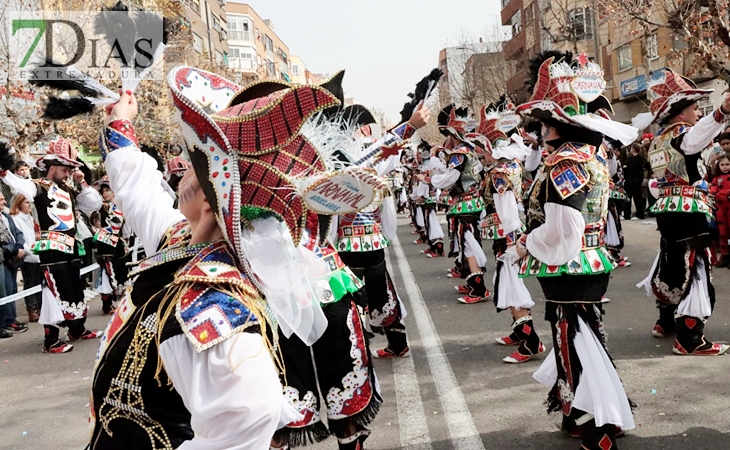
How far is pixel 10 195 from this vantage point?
14.4 meters

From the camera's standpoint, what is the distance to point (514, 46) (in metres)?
40.5

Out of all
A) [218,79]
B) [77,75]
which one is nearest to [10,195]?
[77,75]

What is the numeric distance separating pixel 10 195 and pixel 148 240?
13959mm

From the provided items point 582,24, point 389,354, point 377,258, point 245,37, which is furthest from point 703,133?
point 245,37

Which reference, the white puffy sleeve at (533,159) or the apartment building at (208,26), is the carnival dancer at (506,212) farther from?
the apartment building at (208,26)

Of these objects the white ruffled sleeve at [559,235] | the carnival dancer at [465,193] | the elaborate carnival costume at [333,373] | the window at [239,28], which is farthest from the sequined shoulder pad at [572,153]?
the window at [239,28]

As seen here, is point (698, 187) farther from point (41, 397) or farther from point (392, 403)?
point (41, 397)

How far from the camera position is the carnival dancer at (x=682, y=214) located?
5.41 meters

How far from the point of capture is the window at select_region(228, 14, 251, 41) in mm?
63375

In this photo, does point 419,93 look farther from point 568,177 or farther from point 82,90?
point 82,90

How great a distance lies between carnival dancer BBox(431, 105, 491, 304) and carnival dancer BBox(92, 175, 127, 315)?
479cm

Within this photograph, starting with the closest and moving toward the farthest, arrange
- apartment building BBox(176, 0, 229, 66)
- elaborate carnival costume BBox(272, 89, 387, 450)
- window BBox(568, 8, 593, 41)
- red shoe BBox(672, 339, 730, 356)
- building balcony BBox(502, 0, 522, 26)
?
1. elaborate carnival costume BBox(272, 89, 387, 450)
2. red shoe BBox(672, 339, 730, 356)
3. window BBox(568, 8, 593, 41)
4. apartment building BBox(176, 0, 229, 66)
5. building balcony BBox(502, 0, 522, 26)

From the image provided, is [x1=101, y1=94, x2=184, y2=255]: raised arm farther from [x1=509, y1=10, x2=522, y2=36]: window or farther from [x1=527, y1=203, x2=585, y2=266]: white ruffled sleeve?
[x1=509, y1=10, x2=522, y2=36]: window

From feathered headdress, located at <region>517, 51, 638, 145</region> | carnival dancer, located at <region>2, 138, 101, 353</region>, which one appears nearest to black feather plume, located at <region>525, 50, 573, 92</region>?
feathered headdress, located at <region>517, 51, 638, 145</region>
